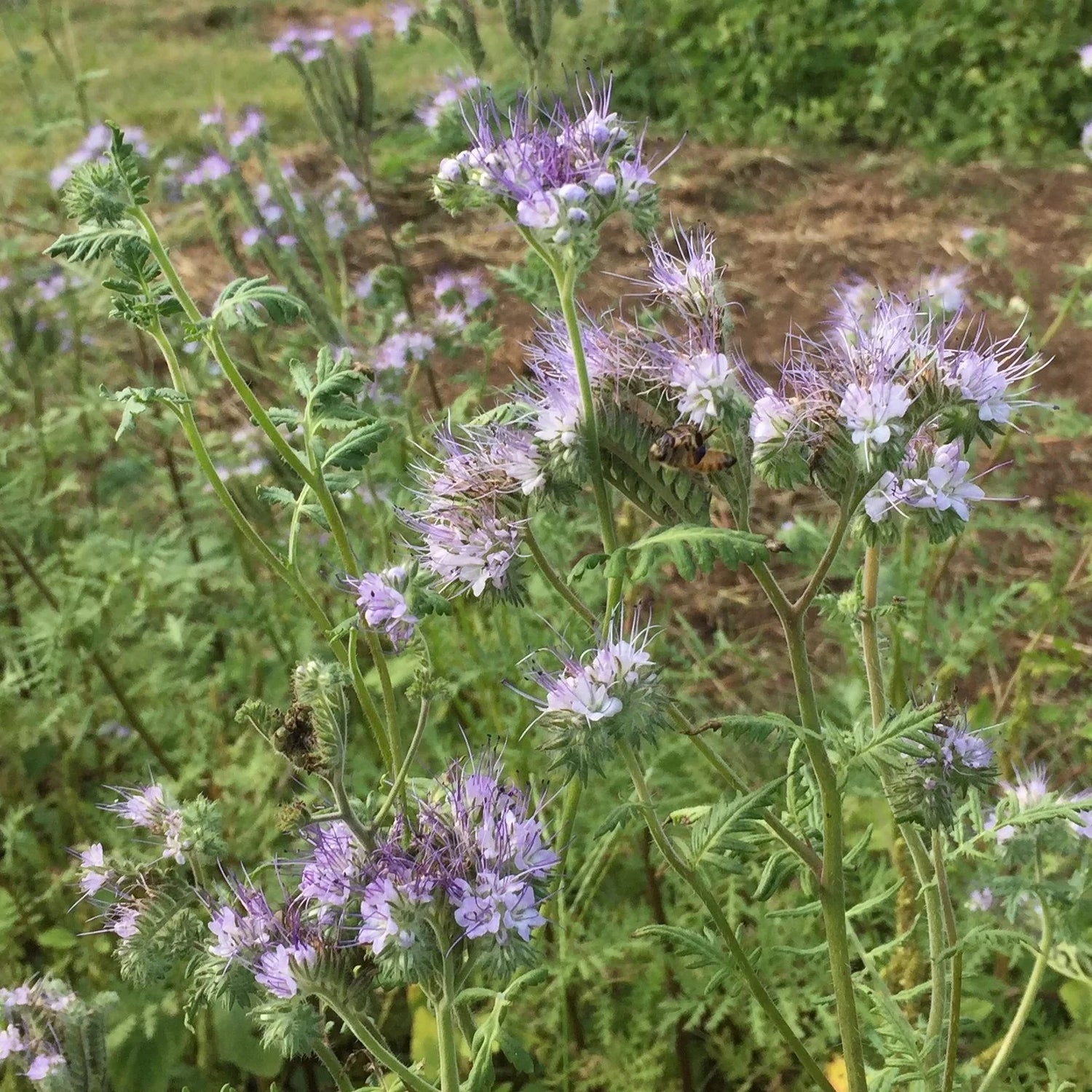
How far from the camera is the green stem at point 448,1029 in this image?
3.66 feet

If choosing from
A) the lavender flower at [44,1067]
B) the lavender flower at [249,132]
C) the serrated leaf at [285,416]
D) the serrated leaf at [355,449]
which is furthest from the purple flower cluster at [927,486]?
the lavender flower at [249,132]

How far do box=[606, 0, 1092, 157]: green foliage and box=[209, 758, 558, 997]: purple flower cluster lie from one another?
20.2 feet

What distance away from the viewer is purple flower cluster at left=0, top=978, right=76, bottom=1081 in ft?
4.70

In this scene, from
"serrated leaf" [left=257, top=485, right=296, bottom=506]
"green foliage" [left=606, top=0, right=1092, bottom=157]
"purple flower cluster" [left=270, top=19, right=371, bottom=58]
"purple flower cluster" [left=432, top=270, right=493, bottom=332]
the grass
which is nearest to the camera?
"serrated leaf" [left=257, top=485, right=296, bottom=506]

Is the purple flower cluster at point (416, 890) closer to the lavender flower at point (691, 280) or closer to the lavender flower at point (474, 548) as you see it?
the lavender flower at point (474, 548)

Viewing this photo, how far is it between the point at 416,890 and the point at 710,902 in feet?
1.11

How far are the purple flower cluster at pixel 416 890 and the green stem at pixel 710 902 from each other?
122mm

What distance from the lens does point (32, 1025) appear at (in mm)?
1447

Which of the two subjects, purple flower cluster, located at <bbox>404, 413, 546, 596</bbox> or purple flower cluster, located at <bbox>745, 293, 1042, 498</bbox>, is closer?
purple flower cluster, located at <bbox>745, 293, 1042, 498</bbox>

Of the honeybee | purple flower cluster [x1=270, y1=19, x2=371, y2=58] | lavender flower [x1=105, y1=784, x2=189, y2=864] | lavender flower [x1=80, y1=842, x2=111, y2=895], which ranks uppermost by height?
purple flower cluster [x1=270, y1=19, x2=371, y2=58]

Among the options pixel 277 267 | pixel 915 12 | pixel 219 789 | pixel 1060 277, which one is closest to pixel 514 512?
pixel 277 267

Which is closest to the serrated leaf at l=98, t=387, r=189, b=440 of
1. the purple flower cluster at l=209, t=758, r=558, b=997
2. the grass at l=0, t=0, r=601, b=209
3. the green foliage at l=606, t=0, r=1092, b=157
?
the purple flower cluster at l=209, t=758, r=558, b=997

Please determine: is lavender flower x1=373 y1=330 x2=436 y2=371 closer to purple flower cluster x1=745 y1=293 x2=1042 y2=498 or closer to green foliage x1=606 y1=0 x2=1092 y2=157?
purple flower cluster x1=745 y1=293 x2=1042 y2=498

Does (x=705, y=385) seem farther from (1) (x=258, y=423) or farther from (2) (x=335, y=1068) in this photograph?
(2) (x=335, y=1068)
